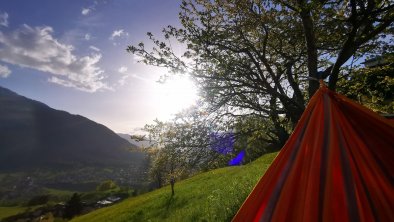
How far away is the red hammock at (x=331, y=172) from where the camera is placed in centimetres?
451

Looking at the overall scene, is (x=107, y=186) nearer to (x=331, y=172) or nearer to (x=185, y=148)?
(x=185, y=148)

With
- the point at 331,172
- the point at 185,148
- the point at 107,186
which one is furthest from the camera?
the point at 107,186

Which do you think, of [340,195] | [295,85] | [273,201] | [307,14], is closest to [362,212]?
[340,195]

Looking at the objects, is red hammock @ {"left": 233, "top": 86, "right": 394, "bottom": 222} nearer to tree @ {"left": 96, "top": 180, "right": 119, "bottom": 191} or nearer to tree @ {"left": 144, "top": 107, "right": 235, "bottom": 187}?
tree @ {"left": 144, "top": 107, "right": 235, "bottom": 187}

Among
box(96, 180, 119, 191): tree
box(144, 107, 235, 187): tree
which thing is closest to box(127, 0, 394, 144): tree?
box(144, 107, 235, 187): tree

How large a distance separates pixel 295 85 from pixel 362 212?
1065cm

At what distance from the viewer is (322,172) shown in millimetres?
Answer: 4879

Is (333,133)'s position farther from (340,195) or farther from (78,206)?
(78,206)

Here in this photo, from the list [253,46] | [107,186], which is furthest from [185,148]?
[107,186]

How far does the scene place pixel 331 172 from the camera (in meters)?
4.82

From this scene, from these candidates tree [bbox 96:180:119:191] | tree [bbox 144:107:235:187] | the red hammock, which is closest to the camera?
the red hammock

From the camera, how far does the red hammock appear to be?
4.51 metres

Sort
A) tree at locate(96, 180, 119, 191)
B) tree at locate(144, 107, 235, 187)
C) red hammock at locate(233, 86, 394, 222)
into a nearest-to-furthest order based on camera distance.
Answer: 1. red hammock at locate(233, 86, 394, 222)
2. tree at locate(144, 107, 235, 187)
3. tree at locate(96, 180, 119, 191)

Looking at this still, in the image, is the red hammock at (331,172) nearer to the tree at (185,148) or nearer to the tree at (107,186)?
the tree at (185,148)
